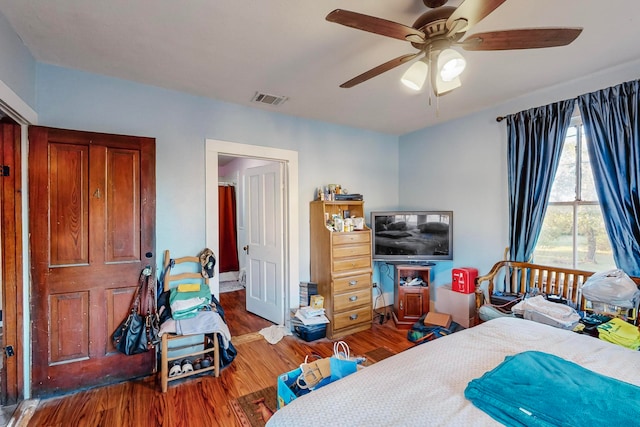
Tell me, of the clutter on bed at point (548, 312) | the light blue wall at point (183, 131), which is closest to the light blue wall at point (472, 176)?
the clutter on bed at point (548, 312)

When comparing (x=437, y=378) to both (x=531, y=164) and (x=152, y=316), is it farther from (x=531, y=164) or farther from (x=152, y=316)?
(x=531, y=164)

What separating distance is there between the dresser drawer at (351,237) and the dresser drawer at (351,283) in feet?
1.32

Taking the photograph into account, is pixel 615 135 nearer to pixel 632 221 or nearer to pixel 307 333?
pixel 632 221

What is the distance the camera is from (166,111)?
8.82ft

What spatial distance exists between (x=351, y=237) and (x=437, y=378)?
218cm

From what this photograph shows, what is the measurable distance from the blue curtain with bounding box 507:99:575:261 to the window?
150 mm

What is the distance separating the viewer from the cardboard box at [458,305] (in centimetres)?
318

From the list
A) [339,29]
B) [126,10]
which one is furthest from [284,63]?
[126,10]

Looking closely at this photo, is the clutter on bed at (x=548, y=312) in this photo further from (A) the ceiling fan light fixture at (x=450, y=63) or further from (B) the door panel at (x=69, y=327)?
(B) the door panel at (x=69, y=327)

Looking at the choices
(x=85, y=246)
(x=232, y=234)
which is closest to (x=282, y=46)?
(x=85, y=246)

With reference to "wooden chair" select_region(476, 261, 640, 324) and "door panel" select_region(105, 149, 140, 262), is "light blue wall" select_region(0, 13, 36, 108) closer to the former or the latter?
"door panel" select_region(105, 149, 140, 262)

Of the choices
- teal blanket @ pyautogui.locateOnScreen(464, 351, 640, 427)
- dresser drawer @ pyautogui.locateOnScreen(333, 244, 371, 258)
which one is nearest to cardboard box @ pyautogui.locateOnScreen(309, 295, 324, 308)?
dresser drawer @ pyautogui.locateOnScreen(333, 244, 371, 258)

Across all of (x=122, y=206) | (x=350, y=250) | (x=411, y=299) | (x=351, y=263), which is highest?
(x=122, y=206)

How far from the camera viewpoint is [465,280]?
322cm
